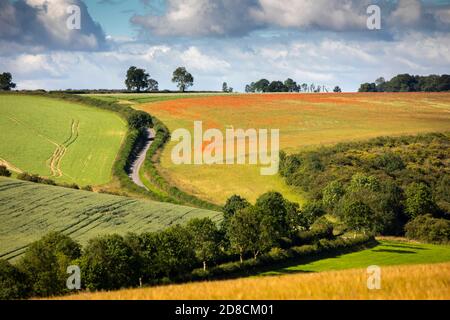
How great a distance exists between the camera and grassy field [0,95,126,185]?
98.0 m

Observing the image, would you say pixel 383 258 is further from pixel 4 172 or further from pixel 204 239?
pixel 4 172

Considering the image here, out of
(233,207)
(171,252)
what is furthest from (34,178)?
(171,252)

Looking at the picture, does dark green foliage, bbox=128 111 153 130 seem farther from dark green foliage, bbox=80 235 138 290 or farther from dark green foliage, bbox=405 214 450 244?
dark green foliage, bbox=80 235 138 290

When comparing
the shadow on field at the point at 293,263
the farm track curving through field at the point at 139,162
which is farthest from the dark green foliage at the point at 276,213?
the farm track curving through field at the point at 139,162

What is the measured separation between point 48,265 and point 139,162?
63905 mm

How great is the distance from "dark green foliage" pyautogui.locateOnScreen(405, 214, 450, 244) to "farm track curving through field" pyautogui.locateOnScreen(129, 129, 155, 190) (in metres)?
41.7

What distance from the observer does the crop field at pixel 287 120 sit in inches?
3656

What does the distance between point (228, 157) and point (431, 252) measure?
Answer: 156 feet

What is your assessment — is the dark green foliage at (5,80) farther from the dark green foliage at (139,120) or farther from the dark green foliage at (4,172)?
the dark green foliage at (4,172)

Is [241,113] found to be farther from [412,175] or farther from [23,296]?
[23,296]

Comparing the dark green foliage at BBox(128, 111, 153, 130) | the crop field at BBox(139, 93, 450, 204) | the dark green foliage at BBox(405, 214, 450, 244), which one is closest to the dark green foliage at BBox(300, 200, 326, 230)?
the crop field at BBox(139, 93, 450, 204)

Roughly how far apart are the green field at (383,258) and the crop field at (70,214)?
18.6 metres

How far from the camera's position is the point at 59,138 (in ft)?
391

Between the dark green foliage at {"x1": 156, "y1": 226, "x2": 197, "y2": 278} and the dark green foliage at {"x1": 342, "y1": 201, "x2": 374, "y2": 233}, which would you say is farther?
the dark green foliage at {"x1": 342, "y1": 201, "x2": 374, "y2": 233}
